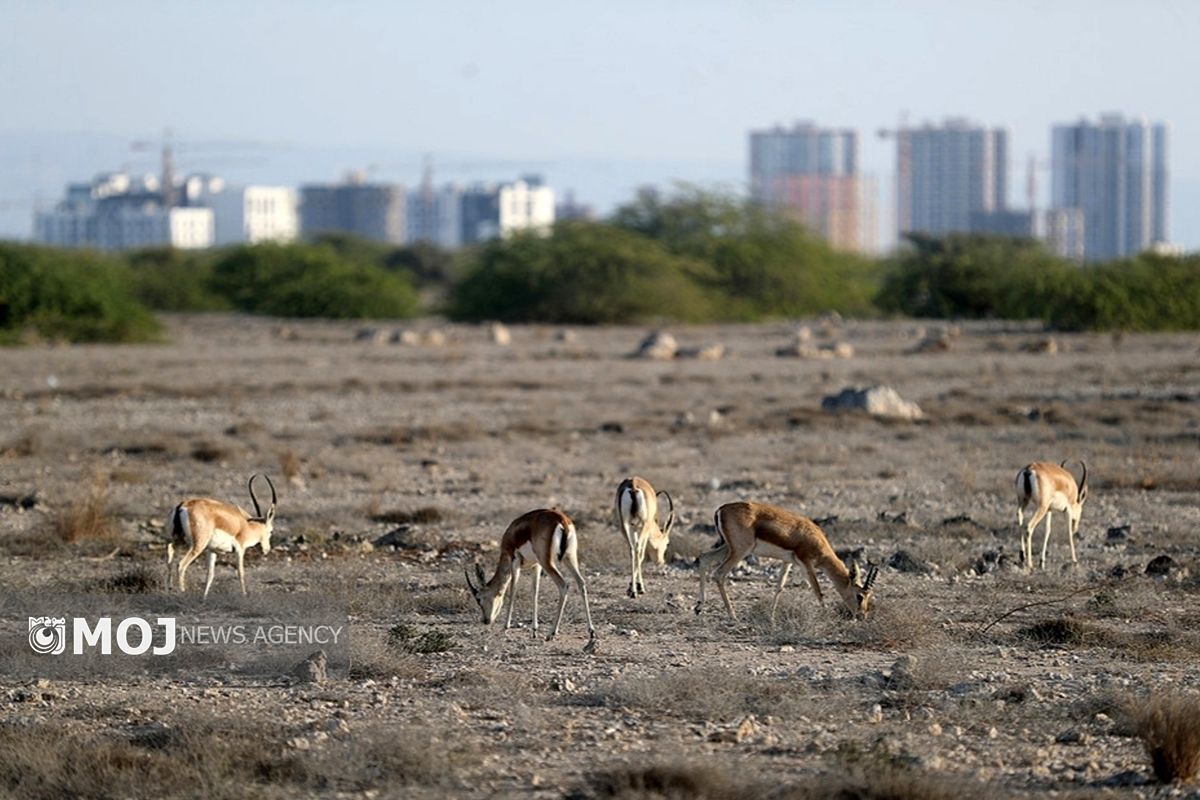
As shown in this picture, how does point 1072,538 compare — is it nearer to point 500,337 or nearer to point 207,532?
point 207,532

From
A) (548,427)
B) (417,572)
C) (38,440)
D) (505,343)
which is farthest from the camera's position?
(505,343)

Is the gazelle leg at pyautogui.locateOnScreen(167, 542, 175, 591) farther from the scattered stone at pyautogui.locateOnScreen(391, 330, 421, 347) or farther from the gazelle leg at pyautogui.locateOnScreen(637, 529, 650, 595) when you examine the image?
the scattered stone at pyautogui.locateOnScreen(391, 330, 421, 347)

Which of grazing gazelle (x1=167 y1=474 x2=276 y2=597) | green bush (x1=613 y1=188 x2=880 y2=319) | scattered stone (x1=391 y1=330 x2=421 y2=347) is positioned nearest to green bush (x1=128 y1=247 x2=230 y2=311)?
green bush (x1=613 y1=188 x2=880 y2=319)

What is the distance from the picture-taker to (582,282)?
58.5 m

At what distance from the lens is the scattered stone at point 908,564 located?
40.9 ft

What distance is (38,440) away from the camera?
2127 cm

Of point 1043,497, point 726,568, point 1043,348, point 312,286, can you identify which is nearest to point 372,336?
point 312,286

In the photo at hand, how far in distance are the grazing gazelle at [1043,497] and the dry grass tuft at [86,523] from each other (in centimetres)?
737

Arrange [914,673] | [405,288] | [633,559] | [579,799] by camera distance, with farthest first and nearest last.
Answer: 1. [405,288]
2. [633,559]
3. [914,673]
4. [579,799]

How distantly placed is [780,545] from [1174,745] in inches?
148

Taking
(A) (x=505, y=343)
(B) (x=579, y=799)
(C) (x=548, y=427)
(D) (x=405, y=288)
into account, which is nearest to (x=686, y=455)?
(C) (x=548, y=427)

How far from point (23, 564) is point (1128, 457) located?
40.9 ft

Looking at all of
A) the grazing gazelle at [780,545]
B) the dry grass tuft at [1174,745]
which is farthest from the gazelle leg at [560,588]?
the dry grass tuft at [1174,745]

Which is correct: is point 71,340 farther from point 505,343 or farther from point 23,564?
point 23,564
